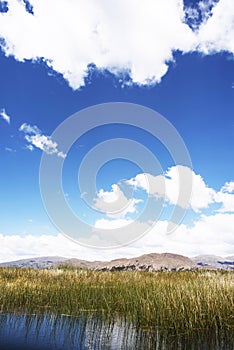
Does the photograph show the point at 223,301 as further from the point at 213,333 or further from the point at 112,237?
the point at 112,237

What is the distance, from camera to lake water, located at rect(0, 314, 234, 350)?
26.1ft

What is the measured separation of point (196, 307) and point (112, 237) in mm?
22771

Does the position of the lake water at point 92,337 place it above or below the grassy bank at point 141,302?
below

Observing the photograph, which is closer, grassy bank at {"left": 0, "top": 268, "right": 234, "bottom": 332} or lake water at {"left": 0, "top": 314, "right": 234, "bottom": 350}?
lake water at {"left": 0, "top": 314, "right": 234, "bottom": 350}

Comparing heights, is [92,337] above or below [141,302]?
below

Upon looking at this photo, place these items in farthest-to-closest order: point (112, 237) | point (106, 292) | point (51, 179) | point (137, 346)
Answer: point (112, 237), point (51, 179), point (106, 292), point (137, 346)

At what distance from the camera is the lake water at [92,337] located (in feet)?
26.1

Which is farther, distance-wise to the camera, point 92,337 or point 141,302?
point 141,302

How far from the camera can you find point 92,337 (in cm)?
864

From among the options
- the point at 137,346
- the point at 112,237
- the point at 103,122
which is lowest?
the point at 137,346

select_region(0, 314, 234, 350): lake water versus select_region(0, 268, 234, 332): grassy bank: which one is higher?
select_region(0, 268, 234, 332): grassy bank

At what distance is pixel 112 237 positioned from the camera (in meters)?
32.1

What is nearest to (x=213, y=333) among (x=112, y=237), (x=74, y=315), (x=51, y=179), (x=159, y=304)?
(x=159, y=304)

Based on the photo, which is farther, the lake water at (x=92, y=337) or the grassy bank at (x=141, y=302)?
the grassy bank at (x=141, y=302)
